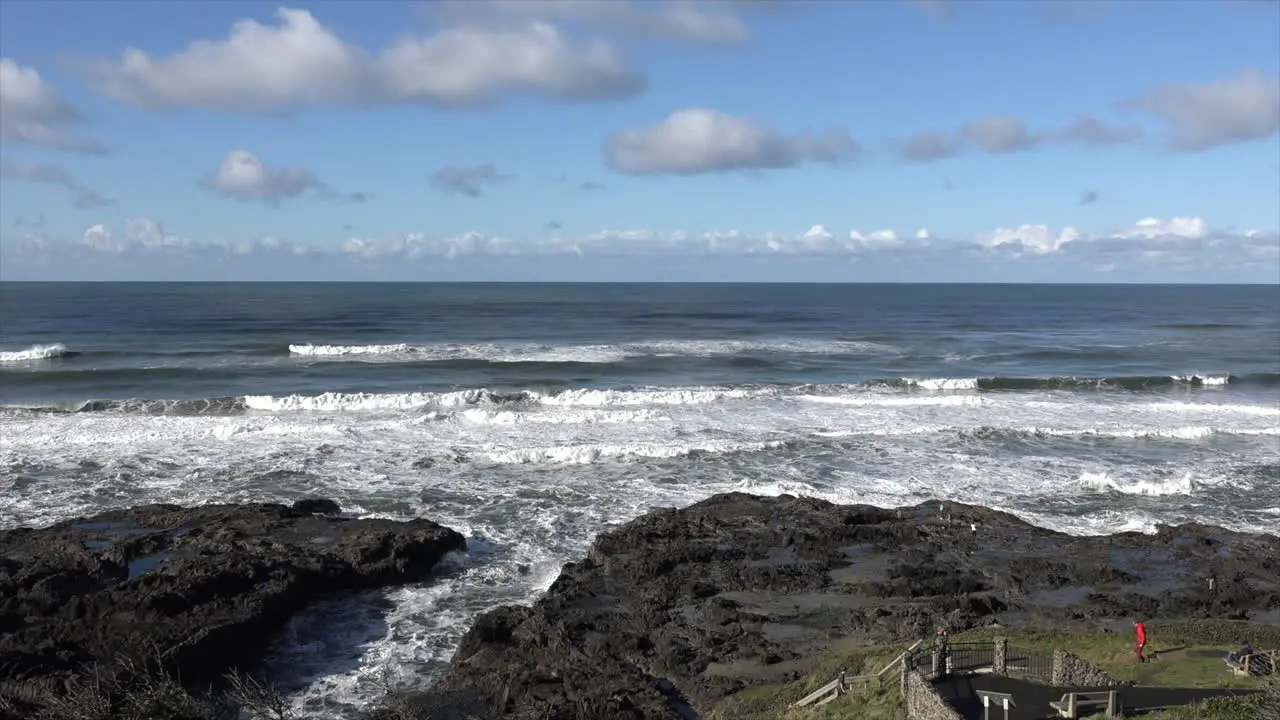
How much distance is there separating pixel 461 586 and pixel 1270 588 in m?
17.5

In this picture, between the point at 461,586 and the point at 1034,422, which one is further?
the point at 1034,422

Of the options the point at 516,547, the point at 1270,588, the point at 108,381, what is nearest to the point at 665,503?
the point at 516,547

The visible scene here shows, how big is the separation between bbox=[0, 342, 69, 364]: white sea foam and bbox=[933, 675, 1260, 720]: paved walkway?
191 ft

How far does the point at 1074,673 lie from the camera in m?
14.8

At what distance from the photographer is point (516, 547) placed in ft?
77.7

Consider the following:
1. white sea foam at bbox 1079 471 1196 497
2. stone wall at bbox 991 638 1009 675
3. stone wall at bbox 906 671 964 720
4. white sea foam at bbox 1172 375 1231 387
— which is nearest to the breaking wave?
white sea foam at bbox 1079 471 1196 497

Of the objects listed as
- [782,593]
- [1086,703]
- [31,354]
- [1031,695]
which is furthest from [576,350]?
[1086,703]

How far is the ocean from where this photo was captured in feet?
80.4

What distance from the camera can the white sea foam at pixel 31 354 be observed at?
5656 centimetres

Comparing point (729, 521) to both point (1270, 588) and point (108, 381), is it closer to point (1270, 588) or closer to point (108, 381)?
point (1270, 588)

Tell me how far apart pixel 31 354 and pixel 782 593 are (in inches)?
2170

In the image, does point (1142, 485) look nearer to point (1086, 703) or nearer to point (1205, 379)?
point (1086, 703)

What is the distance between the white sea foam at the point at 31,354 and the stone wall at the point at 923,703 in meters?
57.9

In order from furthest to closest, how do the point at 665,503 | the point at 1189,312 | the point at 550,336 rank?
the point at 1189,312 → the point at 550,336 → the point at 665,503
